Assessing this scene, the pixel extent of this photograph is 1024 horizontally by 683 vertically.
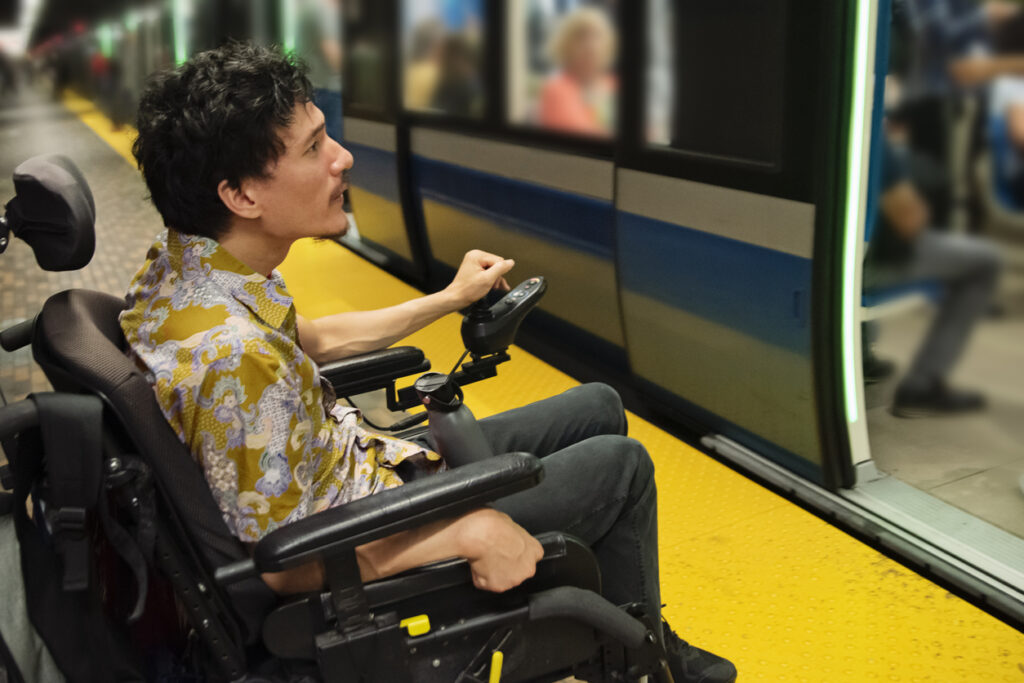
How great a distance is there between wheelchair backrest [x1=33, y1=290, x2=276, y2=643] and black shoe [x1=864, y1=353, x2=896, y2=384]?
229cm

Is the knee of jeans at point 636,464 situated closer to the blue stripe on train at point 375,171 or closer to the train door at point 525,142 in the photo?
the train door at point 525,142

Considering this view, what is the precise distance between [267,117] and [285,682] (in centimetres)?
82

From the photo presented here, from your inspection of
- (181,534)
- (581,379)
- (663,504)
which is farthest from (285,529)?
(581,379)

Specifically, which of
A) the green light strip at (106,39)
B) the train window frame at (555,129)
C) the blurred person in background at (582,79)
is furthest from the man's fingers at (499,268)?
the green light strip at (106,39)

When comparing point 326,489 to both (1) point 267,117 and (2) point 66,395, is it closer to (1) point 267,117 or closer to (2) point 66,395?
(2) point 66,395

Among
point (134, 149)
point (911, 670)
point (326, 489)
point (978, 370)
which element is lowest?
point (911, 670)

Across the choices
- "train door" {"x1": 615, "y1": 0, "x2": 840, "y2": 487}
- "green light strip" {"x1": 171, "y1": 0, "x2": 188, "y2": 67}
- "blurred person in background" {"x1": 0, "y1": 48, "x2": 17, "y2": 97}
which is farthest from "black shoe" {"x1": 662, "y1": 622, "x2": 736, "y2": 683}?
"blurred person in background" {"x1": 0, "y1": 48, "x2": 17, "y2": 97}

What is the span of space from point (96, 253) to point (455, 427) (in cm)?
252

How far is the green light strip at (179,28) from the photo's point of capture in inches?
414

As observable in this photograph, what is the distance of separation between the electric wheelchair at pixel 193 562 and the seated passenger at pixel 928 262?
165cm

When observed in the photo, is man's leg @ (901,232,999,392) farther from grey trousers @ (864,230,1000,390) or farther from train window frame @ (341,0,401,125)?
train window frame @ (341,0,401,125)

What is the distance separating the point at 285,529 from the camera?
126 cm

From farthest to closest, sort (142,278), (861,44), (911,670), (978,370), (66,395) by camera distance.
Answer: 1. (978,370)
2. (861,44)
3. (911,670)
4. (142,278)
5. (66,395)

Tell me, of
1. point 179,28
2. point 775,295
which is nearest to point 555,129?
point 775,295
